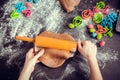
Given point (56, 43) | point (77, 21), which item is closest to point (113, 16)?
point (77, 21)

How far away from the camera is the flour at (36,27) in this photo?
1583 millimetres

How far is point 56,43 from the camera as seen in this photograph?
1478 millimetres

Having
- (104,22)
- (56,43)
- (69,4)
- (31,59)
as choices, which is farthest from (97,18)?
(31,59)

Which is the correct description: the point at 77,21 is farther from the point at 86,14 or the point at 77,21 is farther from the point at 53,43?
the point at 53,43

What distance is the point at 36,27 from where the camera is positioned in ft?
5.33

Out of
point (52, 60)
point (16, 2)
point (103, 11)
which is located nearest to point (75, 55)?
point (52, 60)

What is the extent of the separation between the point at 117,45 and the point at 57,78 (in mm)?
320

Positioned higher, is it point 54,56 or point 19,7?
point 19,7

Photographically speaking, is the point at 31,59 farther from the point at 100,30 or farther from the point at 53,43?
the point at 100,30

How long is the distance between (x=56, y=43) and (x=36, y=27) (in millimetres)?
193

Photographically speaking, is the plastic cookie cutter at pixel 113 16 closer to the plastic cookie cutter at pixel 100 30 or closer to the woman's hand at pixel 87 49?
the plastic cookie cutter at pixel 100 30

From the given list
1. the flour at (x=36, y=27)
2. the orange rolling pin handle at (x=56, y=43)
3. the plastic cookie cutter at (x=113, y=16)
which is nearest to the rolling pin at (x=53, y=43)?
the orange rolling pin handle at (x=56, y=43)

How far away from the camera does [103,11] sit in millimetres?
1639

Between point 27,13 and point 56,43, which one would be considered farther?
point 27,13
